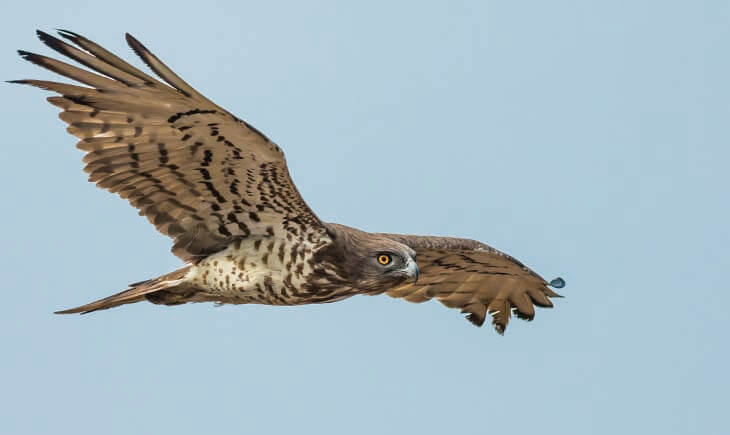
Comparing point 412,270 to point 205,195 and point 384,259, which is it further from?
point 205,195

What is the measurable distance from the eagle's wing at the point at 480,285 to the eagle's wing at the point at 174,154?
2227 millimetres

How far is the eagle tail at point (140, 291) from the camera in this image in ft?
36.3

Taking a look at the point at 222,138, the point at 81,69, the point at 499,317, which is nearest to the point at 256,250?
the point at 222,138

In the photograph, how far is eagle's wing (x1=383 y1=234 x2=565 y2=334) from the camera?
1291 centimetres

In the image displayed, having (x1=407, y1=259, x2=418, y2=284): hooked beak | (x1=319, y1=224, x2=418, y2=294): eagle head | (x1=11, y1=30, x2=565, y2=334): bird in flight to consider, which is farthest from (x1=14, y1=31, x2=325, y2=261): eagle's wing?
(x1=407, y1=259, x2=418, y2=284): hooked beak

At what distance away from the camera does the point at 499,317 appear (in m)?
13.6

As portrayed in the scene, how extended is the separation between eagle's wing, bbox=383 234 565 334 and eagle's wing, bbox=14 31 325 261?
2.23 m

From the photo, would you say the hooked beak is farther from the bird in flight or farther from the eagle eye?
the eagle eye

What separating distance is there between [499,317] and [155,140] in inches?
187

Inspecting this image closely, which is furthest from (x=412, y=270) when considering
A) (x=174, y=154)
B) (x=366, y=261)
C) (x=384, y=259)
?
(x=174, y=154)

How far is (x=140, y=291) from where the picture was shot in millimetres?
11172

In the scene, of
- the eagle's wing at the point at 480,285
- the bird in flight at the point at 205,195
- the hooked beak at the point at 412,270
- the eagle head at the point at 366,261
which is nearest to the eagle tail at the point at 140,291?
the bird in flight at the point at 205,195

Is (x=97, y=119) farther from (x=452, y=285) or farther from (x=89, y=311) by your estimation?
(x=452, y=285)

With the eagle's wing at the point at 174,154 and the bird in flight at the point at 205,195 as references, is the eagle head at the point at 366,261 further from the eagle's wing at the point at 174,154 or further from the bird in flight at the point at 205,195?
the eagle's wing at the point at 174,154
